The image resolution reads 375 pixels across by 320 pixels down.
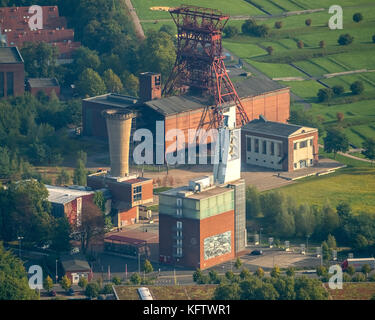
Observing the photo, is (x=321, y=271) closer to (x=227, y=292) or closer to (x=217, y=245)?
(x=217, y=245)

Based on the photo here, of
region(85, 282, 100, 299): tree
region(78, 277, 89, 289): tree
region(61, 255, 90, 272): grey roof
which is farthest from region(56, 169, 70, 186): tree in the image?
region(85, 282, 100, 299): tree

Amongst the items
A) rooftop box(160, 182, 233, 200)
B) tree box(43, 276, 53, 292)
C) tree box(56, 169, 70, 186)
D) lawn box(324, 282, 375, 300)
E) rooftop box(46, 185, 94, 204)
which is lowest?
lawn box(324, 282, 375, 300)

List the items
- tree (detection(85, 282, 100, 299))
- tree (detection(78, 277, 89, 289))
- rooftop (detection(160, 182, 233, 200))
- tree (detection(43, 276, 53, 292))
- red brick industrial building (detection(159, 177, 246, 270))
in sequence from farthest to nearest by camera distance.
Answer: rooftop (detection(160, 182, 233, 200)) → red brick industrial building (detection(159, 177, 246, 270)) → tree (detection(78, 277, 89, 289)) → tree (detection(43, 276, 53, 292)) → tree (detection(85, 282, 100, 299))

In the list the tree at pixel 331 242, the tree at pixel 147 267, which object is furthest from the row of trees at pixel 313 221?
the tree at pixel 147 267

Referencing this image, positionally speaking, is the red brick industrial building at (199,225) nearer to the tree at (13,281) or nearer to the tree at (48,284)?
the tree at (48,284)

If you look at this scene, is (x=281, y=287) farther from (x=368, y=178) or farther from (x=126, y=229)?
(x=368, y=178)

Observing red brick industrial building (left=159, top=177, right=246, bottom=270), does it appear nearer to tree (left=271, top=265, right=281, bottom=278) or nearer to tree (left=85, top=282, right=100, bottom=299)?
tree (left=271, top=265, right=281, bottom=278)

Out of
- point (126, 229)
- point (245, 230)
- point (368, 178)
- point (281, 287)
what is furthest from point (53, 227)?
point (368, 178)
